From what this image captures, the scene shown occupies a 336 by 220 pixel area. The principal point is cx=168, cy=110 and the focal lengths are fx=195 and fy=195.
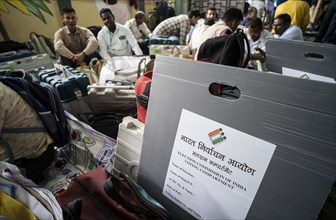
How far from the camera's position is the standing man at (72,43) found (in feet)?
7.75

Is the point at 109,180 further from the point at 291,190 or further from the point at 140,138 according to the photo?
the point at 291,190

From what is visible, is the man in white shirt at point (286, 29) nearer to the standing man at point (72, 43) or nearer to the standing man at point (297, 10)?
the standing man at point (297, 10)

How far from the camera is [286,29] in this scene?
2189mm

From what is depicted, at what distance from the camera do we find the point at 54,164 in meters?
1.15

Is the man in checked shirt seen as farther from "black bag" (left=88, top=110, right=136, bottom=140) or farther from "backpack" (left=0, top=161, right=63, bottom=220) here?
"backpack" (left=0, top=161, right=63, bottom=220)

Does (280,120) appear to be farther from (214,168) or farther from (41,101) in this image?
(41,101)

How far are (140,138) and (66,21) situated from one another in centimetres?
240

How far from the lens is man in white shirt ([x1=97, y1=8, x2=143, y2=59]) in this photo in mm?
2738

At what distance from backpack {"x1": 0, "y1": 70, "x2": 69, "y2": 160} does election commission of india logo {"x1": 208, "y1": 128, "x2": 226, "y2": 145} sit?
89cm

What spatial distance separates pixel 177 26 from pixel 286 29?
2000 mm

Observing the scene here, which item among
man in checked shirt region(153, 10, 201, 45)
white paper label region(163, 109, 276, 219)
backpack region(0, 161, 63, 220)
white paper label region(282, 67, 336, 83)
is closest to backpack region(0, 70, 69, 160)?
backpack region(0, 161, 63, 220)

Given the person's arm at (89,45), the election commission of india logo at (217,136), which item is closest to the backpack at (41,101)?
the election commission of india logo at (217,136)

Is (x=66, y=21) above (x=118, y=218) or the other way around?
above

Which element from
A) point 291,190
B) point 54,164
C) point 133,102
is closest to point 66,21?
point 133,102
